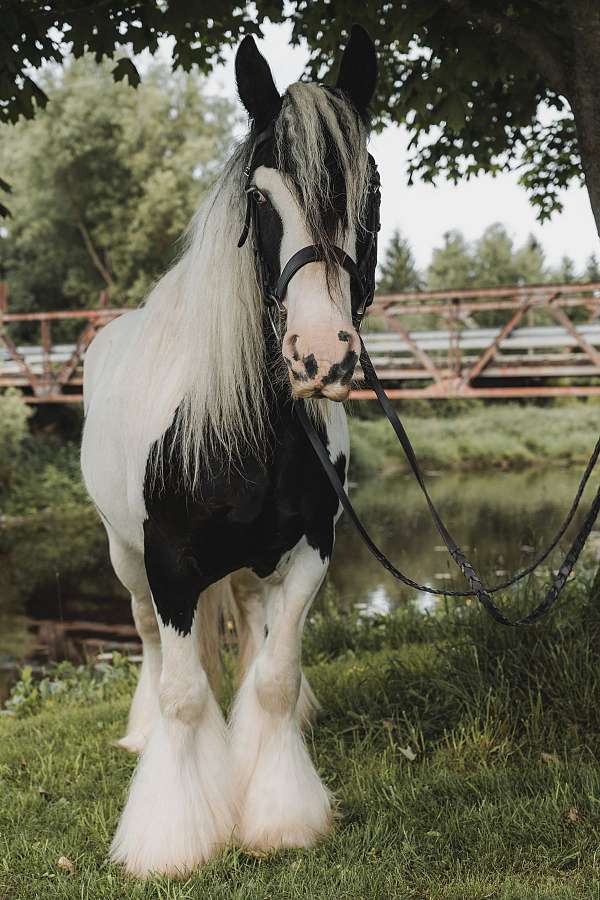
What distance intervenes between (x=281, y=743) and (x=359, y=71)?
7.10ft

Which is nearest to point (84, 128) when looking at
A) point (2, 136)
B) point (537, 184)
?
point (2, 136)

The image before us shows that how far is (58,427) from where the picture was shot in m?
22.8

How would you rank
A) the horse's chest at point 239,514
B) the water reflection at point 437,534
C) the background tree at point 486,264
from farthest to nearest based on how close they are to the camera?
the background tree at point 486,264, the water reflection at point 437,534, the horse's chest at point 239,514

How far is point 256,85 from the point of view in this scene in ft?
8.14

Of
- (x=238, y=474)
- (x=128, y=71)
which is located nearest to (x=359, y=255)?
(x=238, y=474)

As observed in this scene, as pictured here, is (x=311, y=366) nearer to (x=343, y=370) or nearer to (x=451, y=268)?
(x=343, y=370)

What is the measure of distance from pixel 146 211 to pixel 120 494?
23608 mm

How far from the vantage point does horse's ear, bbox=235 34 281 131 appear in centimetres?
244

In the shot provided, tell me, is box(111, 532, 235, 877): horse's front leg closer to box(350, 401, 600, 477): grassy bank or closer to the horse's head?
the horse's head

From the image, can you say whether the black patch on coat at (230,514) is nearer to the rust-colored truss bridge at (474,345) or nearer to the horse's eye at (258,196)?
the horse's eye at (258,196)

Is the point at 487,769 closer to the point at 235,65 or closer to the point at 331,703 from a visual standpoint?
the point at 331,703

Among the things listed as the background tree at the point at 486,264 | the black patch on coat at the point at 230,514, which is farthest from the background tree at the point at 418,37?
the background tree at the point at 486,264

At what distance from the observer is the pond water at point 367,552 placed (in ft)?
29.7

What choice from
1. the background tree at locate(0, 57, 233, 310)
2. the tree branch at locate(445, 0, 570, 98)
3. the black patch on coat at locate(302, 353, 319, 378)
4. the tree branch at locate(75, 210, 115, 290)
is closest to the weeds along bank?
the tree branch at locate(75, 210, 115, 290)
